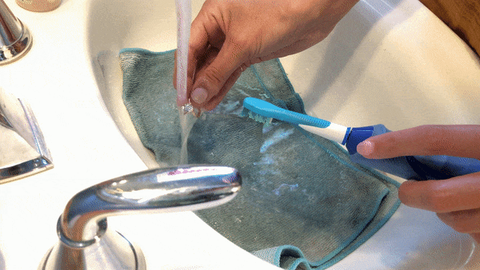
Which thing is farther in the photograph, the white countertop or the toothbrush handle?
the toothbrush handle

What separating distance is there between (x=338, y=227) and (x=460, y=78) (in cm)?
28

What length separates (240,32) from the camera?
527mm

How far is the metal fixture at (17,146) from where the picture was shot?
0.35 meters

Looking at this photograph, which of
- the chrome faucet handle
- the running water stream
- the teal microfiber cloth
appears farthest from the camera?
the teal microfiber cloth

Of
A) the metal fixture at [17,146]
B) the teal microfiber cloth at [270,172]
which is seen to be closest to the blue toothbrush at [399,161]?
the teal microfiber cloth at [270,172]

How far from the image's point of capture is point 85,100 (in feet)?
1.41

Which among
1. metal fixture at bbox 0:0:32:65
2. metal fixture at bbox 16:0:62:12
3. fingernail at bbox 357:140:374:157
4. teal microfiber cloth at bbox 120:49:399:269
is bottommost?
teal microfiber cloth at bbox 120:49:399:269

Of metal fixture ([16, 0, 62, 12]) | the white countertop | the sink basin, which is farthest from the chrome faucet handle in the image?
metal fixture ([16, 0, 62, 12])

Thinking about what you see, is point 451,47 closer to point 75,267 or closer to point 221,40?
point 221,40

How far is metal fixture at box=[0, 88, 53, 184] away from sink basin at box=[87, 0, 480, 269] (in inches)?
3.9

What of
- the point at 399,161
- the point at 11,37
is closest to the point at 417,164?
the point at 399,161

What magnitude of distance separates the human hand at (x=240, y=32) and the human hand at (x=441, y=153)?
0.67 ft

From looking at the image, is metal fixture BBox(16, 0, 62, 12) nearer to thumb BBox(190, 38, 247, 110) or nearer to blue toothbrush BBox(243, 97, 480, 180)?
thumb BBox(190, 38, 247, 110)

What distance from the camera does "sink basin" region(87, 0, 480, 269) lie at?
0.50m
